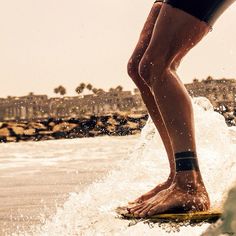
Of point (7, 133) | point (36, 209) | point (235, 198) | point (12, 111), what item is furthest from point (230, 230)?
point (12, 111)

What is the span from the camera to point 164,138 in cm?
348

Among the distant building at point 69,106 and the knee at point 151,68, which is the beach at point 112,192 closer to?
the knee at point 151,68

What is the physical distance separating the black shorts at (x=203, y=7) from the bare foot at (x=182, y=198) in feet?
2.42

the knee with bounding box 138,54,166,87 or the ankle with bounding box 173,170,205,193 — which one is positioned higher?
the knee with bounding box 138,54,166,87

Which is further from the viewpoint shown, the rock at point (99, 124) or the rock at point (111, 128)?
the rock at point (111, 128)

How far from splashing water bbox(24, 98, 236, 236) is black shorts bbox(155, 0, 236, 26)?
2.51 ft

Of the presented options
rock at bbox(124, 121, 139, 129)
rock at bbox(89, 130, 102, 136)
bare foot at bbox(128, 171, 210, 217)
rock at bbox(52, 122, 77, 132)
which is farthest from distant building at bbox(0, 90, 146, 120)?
bare foot at bbox(128, 171, 210, 217)

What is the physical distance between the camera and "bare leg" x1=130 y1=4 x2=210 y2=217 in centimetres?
307

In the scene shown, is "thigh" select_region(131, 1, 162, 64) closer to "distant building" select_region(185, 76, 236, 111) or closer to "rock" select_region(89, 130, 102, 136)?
"rock" select_region(89, 130, 102, 136)

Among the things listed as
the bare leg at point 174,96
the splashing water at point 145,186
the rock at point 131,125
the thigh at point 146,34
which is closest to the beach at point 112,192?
the splashing water at point 145,186

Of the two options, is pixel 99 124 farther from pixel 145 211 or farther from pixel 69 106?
pixel 145 211

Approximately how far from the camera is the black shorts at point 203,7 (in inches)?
118

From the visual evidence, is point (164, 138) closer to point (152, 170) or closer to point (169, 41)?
point (169, 41)

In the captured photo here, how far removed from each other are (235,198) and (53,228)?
2.34m
